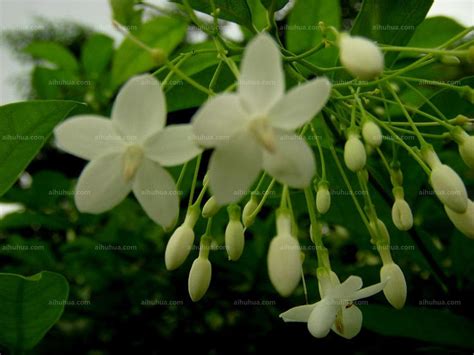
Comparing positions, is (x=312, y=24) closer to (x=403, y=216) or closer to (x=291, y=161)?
(x=403, y=216)

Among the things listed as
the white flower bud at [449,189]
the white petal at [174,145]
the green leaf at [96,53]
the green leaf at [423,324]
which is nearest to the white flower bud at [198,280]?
the white petal at [174,145]

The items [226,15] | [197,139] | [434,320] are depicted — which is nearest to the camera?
[197,139]

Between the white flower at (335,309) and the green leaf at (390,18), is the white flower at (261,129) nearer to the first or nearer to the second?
the white flower at (335,309)

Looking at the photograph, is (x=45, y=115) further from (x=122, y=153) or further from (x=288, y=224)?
(x=288, y=224)

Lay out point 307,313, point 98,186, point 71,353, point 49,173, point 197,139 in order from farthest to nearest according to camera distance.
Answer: point 49,173 < point 71,353 < point 307,313 < point 98,186 < point 197,139

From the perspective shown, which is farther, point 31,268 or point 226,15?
point 31,268

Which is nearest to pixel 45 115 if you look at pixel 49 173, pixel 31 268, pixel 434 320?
pixel 434 320
